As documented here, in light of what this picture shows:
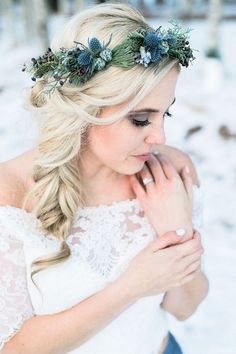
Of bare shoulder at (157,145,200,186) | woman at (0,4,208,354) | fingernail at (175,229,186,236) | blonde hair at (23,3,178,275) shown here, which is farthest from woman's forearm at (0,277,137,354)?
bare shoulder at (157,145,200,186)

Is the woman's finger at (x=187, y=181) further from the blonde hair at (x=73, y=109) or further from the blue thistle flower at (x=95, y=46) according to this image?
the blue thistle flower at (x=95, y=46)

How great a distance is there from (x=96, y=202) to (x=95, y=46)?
1.83 feet

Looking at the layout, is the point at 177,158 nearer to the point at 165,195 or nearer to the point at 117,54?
the point at 165,195

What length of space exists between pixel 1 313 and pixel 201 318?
2.27m

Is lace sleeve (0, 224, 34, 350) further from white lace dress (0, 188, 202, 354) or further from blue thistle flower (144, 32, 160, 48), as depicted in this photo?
blue thistle flower (144, 32, 160, 48)

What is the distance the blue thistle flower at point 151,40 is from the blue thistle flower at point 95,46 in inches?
4.9

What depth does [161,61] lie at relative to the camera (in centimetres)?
150

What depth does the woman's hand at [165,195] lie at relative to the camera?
1698 millimetres

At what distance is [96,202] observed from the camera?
5.96ft

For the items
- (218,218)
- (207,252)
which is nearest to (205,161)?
(218,218)

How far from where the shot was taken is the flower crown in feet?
4.81

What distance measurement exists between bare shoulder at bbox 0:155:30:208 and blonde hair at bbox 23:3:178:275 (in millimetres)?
29

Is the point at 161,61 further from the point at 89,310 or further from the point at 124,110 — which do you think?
the point at 89,310

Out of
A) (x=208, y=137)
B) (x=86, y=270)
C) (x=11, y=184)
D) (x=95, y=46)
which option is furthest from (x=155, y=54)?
(x=208, y=137)
